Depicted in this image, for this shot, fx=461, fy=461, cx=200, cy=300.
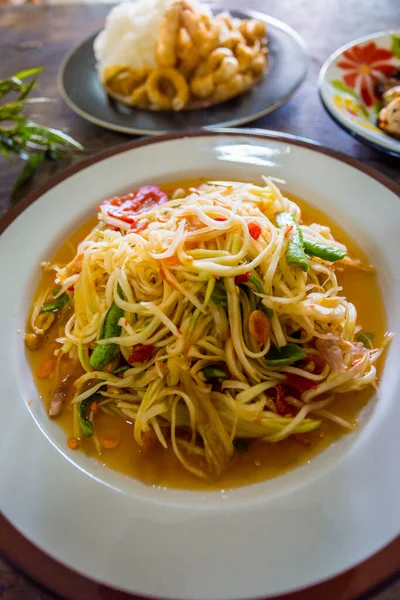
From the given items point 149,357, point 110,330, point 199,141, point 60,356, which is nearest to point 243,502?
point 149,357

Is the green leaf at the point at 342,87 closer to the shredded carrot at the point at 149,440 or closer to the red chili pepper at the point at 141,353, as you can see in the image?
Answer: the red chili pepper at the point at 141,353

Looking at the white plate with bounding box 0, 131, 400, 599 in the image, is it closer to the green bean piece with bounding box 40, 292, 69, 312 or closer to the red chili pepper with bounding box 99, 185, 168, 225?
the green bean piece with bounding box 40, 292, 69, 312

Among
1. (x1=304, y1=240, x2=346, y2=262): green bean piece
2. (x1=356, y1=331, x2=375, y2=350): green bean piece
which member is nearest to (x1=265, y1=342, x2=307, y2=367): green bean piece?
(x1=356, y1=331, x2=375, y2=350): green bean piece

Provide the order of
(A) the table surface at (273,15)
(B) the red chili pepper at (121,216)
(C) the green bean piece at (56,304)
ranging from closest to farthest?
1. (C) the green bean piece at (56,304)
2. (B) the red chili pepper at (121,216)
3. (A) the table surface at (273,15)

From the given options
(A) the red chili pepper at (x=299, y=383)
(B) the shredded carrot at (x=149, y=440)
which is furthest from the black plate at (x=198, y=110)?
(B) the shredded carrot at (x=149, y=440)

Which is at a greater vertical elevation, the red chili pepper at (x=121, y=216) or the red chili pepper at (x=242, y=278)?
A: the red chili pepper at (x=242, y=278)

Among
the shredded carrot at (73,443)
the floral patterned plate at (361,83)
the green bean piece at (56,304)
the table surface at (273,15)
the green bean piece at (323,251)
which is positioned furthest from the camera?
the table surface at (273,15)

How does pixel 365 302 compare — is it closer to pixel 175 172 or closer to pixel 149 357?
pixel 149 357
